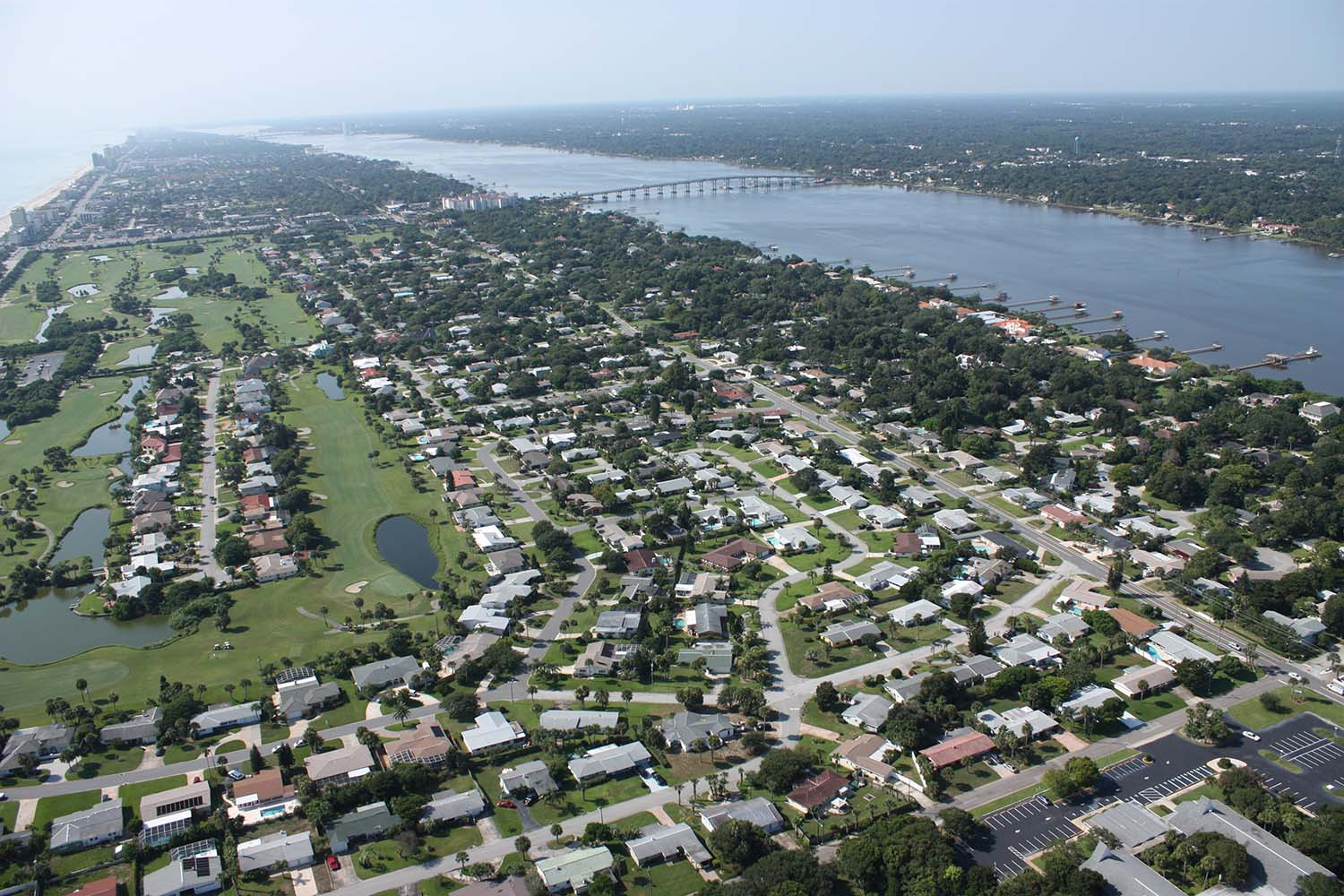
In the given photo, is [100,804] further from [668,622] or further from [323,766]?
[668,622]

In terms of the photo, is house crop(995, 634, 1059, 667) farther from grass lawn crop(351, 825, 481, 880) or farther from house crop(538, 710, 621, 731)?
grass lawn crop(351, 825, 481, 880)

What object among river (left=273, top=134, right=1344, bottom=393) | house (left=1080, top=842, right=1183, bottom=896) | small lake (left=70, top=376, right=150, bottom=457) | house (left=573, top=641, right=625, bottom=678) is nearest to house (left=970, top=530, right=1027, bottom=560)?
house (left=1080, top=842, right=1183, bottom=896)

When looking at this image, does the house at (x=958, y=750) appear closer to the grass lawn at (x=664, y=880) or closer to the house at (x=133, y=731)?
the grass lawn at (x=664, y=880)

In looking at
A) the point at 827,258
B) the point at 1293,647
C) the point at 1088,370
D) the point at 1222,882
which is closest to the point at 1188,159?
the point at 827,258

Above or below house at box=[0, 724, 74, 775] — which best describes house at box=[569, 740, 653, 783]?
above

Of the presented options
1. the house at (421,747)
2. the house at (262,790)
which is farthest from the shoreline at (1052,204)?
the house at (262,790)

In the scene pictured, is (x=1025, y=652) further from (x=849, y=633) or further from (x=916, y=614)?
(x=849, y=633)
